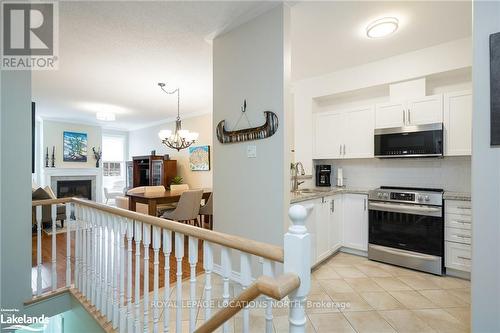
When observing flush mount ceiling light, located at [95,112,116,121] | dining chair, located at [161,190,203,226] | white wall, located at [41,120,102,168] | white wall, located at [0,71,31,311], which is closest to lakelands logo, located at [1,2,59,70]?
white wall, located at [0,71,31,311]

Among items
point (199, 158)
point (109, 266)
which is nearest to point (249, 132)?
point (109, 266)

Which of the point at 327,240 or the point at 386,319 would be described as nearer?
the point at 386,319

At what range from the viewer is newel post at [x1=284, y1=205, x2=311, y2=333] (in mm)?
811

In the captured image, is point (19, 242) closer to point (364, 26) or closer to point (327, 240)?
point (327, 240)

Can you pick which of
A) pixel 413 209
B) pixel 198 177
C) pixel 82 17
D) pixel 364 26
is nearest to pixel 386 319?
pixel 413 209

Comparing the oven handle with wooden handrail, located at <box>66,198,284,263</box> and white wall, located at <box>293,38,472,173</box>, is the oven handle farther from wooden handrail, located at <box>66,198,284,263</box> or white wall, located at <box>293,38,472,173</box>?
wooden handrail, located at <box>66,198,284,263</box>

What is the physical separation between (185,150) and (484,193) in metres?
6.12

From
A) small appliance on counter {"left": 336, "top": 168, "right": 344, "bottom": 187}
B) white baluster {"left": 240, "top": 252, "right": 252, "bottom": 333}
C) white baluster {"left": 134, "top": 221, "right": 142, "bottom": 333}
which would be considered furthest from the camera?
small appliance on counter {"left": 336, "top": 168, "right": 344, "bottom": 187}

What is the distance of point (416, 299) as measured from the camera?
2.17 metres

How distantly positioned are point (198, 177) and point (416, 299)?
16.5ft

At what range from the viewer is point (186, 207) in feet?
12.5

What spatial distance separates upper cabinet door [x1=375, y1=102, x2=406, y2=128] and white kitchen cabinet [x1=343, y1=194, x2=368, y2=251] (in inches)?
39.1

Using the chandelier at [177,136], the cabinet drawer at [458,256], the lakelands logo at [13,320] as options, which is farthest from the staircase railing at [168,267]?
the chandelier at [177,136]

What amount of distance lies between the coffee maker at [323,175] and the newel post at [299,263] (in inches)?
124
